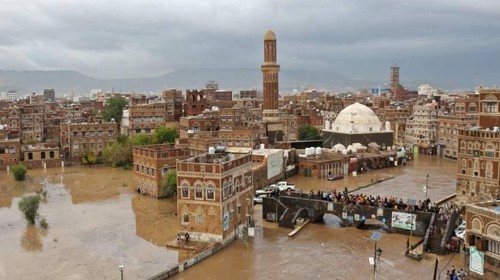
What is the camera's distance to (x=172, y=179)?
43375 mm

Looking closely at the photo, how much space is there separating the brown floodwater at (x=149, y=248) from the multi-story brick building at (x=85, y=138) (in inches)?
820

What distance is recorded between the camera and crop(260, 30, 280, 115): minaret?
83106mm

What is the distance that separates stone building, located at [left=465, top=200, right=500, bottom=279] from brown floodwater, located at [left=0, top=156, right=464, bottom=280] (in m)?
2.32

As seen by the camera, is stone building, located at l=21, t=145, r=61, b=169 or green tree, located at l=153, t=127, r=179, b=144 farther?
green tree, located at l=153, t=127, r=179, b=144

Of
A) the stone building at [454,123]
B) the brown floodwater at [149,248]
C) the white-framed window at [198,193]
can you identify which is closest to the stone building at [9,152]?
the brown floodwater at [149,248]

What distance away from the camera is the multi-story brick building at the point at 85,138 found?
69250mm

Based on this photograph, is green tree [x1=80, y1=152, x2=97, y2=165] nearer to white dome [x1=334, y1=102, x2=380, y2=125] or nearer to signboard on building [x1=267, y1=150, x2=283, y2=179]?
signboard on building [x1=267, y1=150, x2=283, y2=179]

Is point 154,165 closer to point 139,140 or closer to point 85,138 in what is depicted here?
point 139,140

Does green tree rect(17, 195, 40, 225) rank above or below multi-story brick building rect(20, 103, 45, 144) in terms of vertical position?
below

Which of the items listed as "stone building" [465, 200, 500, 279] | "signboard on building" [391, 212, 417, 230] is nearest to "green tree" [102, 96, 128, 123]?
"signboard on building" [391, 212, 417, 230]

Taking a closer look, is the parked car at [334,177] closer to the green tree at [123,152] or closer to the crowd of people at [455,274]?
the green tree at [123,152]

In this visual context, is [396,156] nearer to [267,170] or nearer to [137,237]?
[267,170]

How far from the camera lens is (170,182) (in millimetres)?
43594

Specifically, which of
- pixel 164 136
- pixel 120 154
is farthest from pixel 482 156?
pixel 120 154
